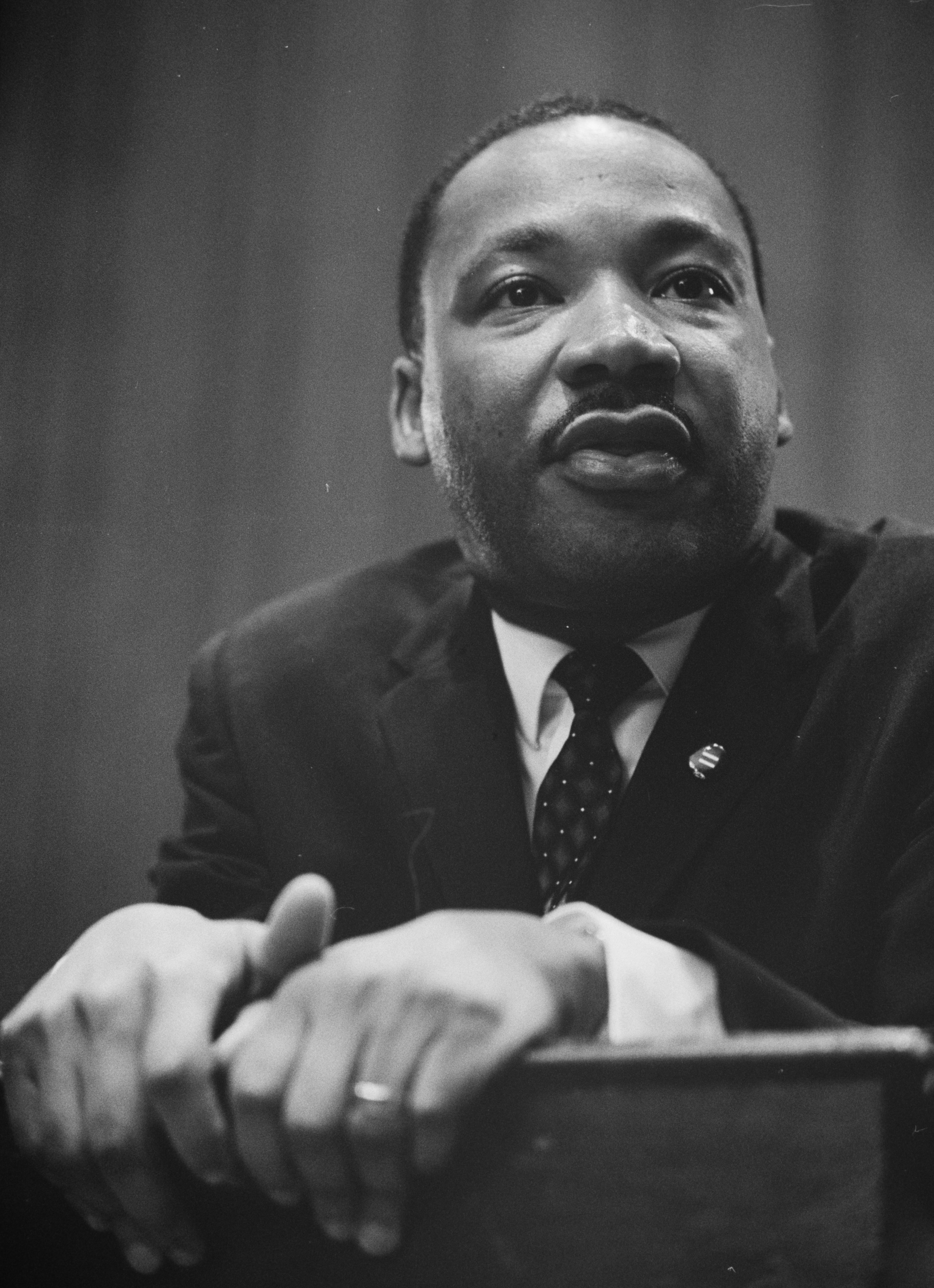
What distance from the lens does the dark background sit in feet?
4.25

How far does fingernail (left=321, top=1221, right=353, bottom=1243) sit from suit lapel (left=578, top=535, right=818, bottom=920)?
0.43 m

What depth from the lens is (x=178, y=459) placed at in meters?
1.46

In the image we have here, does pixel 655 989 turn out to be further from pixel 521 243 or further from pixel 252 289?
pixel 252 289

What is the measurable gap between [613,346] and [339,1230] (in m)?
0.76

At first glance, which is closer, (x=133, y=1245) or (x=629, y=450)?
(x=133, y=1245)

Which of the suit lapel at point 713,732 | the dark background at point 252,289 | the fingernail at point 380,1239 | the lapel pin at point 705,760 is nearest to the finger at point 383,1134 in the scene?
the fingernail at point 380,1239

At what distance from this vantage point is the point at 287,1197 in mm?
516

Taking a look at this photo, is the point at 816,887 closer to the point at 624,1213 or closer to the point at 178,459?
the point at 624,1213

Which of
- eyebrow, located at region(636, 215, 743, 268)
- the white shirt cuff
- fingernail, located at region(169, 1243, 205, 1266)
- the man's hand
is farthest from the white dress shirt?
eyebrow, located at region(636, 215, 743, 268)

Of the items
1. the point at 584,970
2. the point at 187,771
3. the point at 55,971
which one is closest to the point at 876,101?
the point at 187,771

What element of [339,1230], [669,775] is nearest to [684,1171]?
[339,1230]

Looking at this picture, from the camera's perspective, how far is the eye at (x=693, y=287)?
44.1 inches

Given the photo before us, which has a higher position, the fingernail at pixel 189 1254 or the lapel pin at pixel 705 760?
the lapel pin at pixel 705 760

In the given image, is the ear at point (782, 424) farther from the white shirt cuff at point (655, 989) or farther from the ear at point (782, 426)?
the white shirt cuff at point (655, 989)
